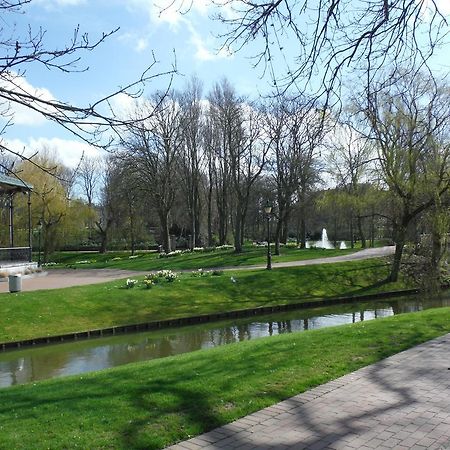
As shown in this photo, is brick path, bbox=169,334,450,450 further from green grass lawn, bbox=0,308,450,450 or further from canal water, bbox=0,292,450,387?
canal water, bbox=0,292,450,387

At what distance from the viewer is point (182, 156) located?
2045 inches

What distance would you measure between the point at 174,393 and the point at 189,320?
1337 centimetres

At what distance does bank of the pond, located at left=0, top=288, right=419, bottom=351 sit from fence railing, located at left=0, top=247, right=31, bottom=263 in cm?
1303

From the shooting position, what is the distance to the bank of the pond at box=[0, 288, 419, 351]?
16234mm

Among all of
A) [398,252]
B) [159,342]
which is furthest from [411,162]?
[159,342]

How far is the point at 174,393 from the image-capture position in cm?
659

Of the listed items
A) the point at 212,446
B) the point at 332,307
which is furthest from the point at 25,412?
the point at 332,307

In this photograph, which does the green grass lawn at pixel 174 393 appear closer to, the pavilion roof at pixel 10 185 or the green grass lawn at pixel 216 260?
the pavilion roof at pixel 10 185

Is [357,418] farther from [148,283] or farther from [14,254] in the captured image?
[14,254]

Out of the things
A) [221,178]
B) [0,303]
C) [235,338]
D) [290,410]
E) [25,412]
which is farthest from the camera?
[221,178]

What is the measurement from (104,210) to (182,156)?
19.6 m

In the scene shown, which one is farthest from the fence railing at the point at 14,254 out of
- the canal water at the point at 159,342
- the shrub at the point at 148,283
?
the canal water at the point at 159,342

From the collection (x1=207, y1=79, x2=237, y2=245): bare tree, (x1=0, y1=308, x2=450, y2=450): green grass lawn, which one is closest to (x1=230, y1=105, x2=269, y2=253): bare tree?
(x1=207, y1=79, x2=237, y2=245): bare tree

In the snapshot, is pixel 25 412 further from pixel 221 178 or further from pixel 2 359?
pixel 221 178
